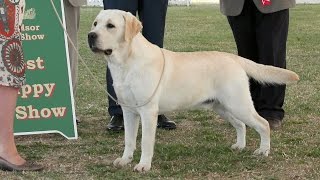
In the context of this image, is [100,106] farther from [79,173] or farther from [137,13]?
[79,173]

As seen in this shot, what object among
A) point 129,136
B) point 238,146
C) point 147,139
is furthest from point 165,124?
point 147,139

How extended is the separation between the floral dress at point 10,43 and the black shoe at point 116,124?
5.08 feet

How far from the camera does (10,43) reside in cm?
405

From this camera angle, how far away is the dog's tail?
475cm

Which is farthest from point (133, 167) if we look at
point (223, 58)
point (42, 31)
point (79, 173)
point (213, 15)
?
point (213, 15)

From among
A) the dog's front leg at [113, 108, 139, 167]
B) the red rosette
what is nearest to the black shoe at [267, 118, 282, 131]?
the dog's front leg at [113, 108, 139, 167]

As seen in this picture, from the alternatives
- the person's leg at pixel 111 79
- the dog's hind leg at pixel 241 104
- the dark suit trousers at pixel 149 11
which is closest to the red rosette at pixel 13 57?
the person's leg at pixel 111 79

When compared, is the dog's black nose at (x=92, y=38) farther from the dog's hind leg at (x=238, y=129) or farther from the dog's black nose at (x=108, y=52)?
the dog's hind leg at (x=238, y=129)

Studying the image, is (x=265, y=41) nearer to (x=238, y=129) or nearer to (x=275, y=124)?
(x=275, y=124)

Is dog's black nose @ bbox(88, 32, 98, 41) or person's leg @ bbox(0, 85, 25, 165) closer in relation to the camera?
dog's black nose @ bbox(88, 32, 98, 41)

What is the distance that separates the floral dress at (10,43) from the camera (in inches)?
156

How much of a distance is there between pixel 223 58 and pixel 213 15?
16897mm

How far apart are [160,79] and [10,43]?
1087mm

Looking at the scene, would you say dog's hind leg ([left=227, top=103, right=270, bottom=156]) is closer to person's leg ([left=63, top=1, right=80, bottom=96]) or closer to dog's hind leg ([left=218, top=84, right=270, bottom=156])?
dog's hind leg ([left=218, top=84, right=270, bottom=156])
